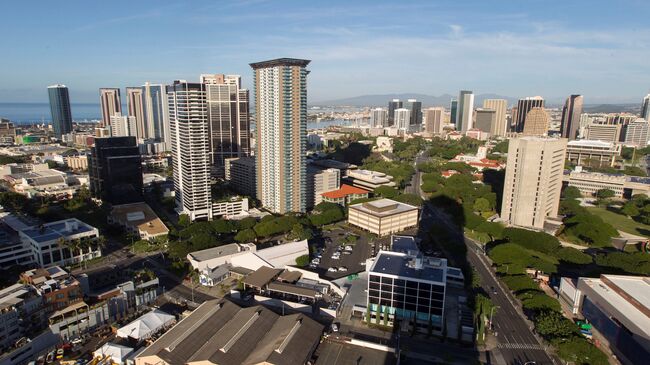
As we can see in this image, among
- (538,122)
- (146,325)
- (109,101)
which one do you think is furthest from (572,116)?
(109,101)

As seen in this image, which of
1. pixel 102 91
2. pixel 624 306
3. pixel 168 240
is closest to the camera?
pixel 624 306

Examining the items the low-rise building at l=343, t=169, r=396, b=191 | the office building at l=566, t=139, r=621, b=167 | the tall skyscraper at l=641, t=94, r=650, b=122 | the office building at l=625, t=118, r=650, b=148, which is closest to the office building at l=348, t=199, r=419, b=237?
the low-rise building at l=343, t=169, r=396, b=191

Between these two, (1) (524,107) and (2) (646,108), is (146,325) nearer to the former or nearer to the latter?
(1) (524,107)

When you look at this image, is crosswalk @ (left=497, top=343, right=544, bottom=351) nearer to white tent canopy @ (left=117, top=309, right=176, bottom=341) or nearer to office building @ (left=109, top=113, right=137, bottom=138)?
white tent canopy @ (left=117, top=309, right=176, bottom=341)

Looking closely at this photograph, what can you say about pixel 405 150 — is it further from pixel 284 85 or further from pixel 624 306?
pixel 624 306

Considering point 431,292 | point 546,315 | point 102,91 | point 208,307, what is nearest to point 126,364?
point 208,307

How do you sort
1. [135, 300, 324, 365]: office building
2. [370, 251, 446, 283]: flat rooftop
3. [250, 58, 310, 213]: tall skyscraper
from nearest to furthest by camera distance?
1. [135, 300, 324, 365]: office building
2. [370, 251, 446, 283]: flat rooftop
3. [250, 58, 310, 213]: tall skyscraper
